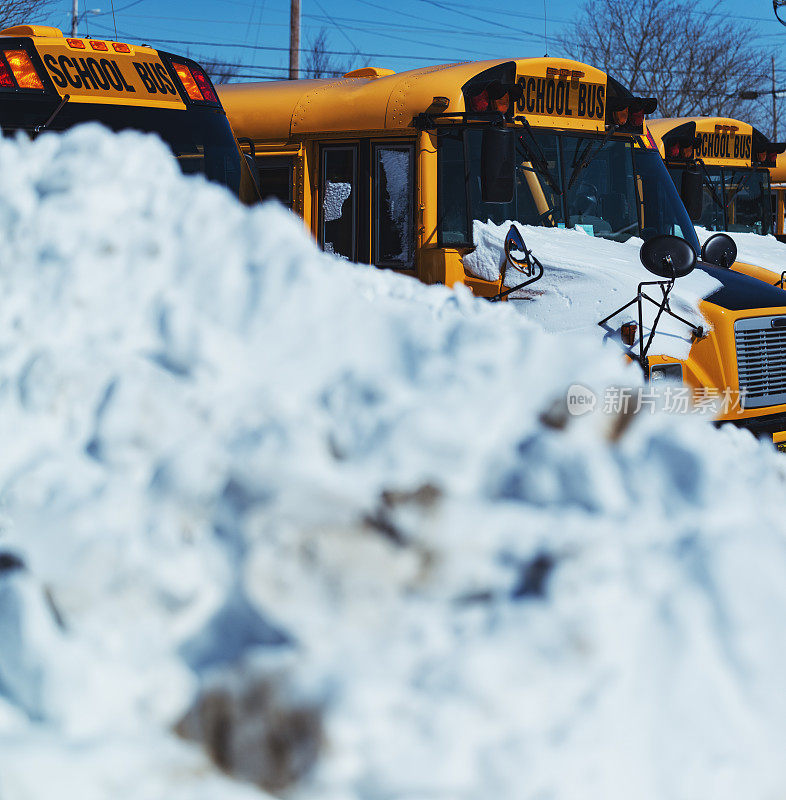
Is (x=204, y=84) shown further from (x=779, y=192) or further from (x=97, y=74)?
(x=779, y=192)

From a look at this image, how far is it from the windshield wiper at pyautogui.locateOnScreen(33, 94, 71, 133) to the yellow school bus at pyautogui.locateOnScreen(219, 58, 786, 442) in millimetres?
1811

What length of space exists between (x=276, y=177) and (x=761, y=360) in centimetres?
379

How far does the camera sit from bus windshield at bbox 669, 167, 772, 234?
1220 cm

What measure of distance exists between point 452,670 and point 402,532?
27 cm

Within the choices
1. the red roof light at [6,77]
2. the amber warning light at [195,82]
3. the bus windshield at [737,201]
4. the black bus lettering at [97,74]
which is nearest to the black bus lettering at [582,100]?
the amber warning light at [195,82]

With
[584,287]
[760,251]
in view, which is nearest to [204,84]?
[584,287]

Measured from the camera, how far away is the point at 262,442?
180 cm

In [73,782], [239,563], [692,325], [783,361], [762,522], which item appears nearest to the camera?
[73,782]

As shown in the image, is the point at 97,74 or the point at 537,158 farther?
the point at 537,158

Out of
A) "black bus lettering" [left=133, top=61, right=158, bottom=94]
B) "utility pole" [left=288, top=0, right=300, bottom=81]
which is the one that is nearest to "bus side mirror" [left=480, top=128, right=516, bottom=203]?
"black bus lettering" [left=133, top=61, right=158, bottom=94]

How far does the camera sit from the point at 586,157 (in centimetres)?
679

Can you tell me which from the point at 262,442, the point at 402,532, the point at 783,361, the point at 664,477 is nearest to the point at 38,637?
the point at 262,442

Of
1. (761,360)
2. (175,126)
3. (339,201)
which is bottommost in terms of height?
(761,360)

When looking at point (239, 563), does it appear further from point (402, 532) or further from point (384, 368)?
point (384, 368)
